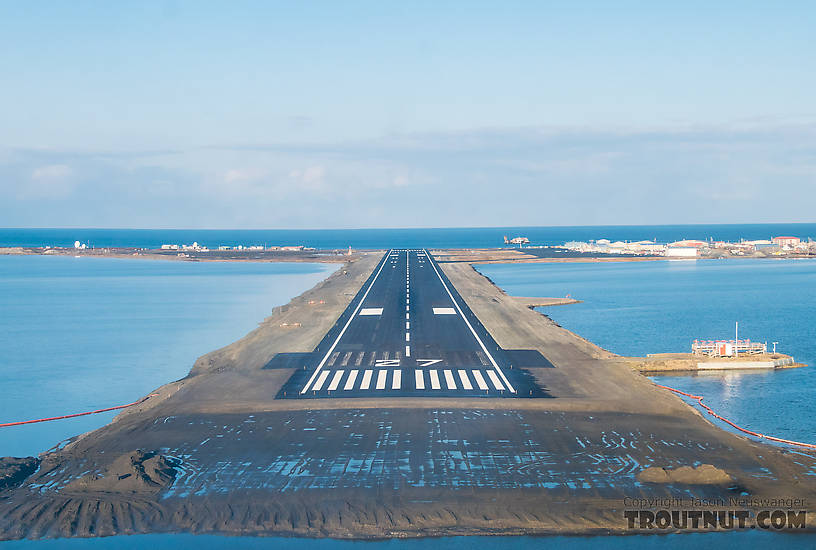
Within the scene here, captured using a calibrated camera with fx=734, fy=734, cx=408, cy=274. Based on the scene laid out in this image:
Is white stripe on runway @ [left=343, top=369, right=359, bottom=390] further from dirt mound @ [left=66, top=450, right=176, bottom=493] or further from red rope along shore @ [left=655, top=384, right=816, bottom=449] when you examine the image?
red rope along shore @ [left=655, top=384, right=816, bottom=449]

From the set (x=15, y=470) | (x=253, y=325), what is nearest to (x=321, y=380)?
(x=15, y=470)

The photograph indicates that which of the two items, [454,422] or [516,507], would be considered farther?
[454,422]

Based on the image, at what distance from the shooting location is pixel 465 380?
39.4 m

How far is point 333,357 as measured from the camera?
4578 cm

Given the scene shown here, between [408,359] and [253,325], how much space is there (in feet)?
99.9

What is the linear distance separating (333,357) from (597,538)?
26013mm

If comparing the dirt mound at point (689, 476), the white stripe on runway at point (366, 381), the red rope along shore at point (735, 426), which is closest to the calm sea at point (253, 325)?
the red rope along shore at point (735, 426)

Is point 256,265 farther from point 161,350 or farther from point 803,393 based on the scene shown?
point 803,393

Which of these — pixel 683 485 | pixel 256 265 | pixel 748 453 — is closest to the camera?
pixel 683 485

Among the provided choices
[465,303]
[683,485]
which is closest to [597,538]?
[683,485]

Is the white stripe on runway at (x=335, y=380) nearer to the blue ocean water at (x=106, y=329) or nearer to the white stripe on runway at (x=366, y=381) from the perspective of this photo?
the white stripe on runway at (x=366, y=381)

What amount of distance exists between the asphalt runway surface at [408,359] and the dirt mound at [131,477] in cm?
1062

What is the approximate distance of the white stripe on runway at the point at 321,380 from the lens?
3816 centimetres

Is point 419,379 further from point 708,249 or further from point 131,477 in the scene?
point 708,249
